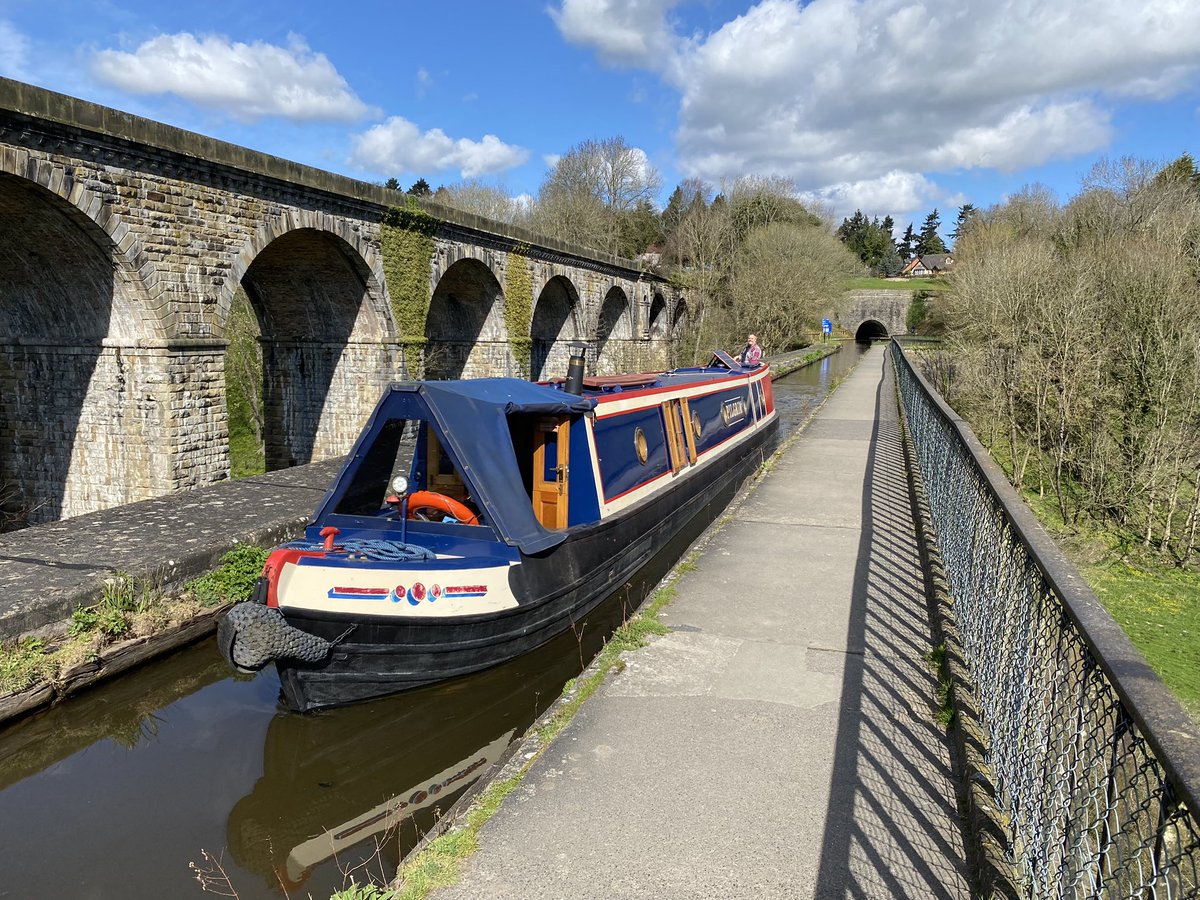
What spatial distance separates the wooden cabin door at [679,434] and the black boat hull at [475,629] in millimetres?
1135

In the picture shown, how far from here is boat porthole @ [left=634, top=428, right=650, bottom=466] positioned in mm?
7086

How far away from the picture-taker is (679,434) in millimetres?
8297

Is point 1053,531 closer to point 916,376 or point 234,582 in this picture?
point 916,376

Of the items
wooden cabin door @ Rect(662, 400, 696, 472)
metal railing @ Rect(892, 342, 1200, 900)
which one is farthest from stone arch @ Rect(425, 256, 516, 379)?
metal railing @ Rect(892, 342, 1200, 900)

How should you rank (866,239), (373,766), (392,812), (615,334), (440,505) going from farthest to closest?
(866,239), (615,334), (440,505), (373,766), (392,812)

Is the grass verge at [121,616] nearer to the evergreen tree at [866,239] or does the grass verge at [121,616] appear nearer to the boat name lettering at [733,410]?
the boat name lettering at [733,410]

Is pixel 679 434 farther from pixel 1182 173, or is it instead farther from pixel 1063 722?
pixel 1182 173

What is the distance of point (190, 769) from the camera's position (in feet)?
14.4

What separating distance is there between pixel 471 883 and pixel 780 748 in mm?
1420

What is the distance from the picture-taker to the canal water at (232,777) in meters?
3.54

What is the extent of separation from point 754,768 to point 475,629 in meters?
2.16

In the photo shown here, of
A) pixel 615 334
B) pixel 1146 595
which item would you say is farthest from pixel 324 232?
pixel 615 334

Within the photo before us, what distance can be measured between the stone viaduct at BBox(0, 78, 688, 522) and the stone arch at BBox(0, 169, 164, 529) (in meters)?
0.02

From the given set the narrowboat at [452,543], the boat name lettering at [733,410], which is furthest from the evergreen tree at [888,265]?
the narrowboat at [452,543]
